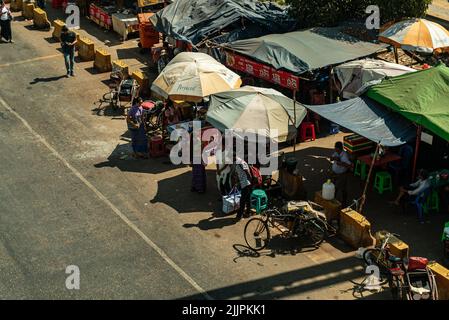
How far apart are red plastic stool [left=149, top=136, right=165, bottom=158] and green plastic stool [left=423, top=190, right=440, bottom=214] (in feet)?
24.5

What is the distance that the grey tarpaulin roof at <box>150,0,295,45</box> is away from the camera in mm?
24375

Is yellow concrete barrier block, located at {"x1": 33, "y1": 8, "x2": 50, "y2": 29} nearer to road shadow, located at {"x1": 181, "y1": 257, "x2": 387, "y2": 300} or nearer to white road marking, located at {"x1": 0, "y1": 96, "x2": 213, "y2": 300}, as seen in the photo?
white road marking, located at {"x1": 0, "y1": 96, "x2": 213, "y2": 300}

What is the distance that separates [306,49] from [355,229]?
24.4ft

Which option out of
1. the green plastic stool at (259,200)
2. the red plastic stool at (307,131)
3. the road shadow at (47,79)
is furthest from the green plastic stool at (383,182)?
the road shadow at (47,79)

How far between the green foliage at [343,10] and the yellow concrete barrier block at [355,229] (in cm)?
1004

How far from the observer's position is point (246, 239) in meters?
16.1

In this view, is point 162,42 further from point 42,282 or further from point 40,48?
point 42,282

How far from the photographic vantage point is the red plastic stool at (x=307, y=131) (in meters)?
21.3

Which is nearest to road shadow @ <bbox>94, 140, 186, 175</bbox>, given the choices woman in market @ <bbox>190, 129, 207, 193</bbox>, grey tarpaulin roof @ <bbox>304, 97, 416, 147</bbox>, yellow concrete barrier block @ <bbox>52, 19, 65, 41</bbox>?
woman in market @ <bbox>190, 129, 207, 193</bbox>

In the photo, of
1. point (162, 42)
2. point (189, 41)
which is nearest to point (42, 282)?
point (189, 41)

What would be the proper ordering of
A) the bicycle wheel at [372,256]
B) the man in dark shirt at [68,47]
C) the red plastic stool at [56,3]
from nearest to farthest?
1. the bicycle wheel at [372,256]
2. the man in dark shirt at [68,47]
3. the red plastic stool at [56,3]

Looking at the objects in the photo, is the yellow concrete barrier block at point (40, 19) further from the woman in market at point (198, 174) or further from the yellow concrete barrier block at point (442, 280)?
the yellow concrete barrier block at point (442, 280)

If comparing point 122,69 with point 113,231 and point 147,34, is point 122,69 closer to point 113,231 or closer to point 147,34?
point 147,34
